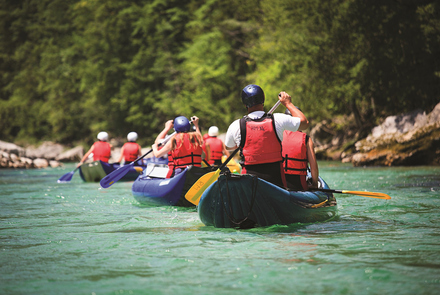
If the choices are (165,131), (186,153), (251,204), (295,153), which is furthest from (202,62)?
(251,204)

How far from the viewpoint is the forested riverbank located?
65.4 ft

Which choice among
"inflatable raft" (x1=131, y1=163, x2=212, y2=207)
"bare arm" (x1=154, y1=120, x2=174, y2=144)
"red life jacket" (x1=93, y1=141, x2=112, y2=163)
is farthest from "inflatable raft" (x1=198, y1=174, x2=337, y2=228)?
"red life jacket" (x1=93, y1=141, x2=112, y2=163)

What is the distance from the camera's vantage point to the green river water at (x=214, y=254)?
3609 millimetres

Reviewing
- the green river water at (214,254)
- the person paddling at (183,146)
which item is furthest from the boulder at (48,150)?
the green river water at (214,254)

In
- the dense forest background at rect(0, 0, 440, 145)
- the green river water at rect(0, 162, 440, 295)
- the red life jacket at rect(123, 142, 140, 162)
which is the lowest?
the green river water at rect(0, 162, 440, 295)

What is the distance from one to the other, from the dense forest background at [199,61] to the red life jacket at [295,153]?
13125mm

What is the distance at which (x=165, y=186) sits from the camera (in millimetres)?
8375

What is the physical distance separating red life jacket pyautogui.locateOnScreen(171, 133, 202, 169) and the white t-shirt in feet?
9.57

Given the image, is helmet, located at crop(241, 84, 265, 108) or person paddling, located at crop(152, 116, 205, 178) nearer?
helmet, located at crop(241, 84, 265, 108)

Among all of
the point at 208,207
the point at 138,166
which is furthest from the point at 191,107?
the point at 208,207

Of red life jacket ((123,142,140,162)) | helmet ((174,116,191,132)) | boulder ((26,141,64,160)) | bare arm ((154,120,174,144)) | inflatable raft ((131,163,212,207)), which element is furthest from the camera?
boulder ((26,141,64,160))

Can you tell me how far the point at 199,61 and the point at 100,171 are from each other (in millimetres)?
19419

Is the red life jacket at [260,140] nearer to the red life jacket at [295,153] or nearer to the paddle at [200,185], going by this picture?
the red life jacket at [295,153]

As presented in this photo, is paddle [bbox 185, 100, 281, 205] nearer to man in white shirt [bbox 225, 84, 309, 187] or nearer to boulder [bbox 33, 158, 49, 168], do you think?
man in white shirt [bbox 225, 84, 309, 187]
